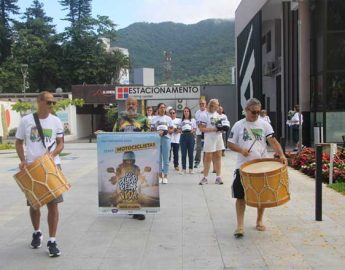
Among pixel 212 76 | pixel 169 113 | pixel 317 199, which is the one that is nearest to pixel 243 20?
pixel 169 113

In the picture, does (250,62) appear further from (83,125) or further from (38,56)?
(38,56)

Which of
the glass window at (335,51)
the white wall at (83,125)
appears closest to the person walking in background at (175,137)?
the glass window at (335,51)

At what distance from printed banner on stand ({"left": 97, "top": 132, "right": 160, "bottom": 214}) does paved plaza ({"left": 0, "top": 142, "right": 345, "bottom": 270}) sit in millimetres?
242

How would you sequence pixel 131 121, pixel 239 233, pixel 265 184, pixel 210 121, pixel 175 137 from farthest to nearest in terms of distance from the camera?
pixel 175 137 → pixel 210 121 → pixel 131 121 → pixel 239 233 → pixel 265 184

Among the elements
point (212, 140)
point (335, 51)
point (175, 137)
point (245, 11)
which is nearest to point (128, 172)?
point (212, 140)

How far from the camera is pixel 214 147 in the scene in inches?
428

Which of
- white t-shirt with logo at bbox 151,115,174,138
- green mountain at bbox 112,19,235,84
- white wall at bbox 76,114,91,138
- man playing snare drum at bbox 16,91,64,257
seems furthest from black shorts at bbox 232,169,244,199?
green mountain at bbox 112,19,235,84

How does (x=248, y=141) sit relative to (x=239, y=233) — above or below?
above

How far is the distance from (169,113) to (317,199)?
6.49 metres

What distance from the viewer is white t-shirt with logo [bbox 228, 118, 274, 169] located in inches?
257

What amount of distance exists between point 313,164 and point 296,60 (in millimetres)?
13429

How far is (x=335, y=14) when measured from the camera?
19.0m

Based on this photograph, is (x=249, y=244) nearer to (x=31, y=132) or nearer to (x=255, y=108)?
(x=255, y=108)

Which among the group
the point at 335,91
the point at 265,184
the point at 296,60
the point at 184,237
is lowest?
the point at 184,237
